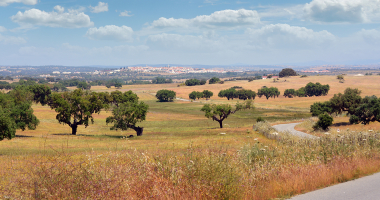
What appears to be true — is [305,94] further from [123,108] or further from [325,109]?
[123,108]

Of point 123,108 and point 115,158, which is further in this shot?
point 123,108

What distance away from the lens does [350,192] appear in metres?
8.50

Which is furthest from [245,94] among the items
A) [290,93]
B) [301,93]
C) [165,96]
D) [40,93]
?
[40,93]

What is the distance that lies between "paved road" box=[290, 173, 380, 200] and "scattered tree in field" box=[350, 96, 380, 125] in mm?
40751

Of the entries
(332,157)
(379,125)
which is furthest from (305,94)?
(332,157)

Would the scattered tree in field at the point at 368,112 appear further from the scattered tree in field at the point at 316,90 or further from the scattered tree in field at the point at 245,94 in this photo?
the scattered tree in field at the point at 316,90

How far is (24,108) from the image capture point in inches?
1746

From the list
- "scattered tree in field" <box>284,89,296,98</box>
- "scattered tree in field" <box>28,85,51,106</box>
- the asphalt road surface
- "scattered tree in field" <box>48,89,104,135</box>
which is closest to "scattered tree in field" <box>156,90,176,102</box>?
"scattered tree in field" <box>28,85,51,106</box>

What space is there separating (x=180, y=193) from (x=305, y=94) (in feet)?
595

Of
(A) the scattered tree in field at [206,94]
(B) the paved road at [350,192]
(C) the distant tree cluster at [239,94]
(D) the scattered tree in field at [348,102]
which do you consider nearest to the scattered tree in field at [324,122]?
(D) the scattered tree in field at [348,102]

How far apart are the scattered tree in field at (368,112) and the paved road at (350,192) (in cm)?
4075

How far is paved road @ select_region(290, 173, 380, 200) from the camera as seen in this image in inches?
316

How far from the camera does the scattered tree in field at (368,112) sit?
44062 mm

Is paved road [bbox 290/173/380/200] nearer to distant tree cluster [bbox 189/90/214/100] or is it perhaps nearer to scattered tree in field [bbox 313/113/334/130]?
scattered tree in field [bbox 313/113/334/130]
